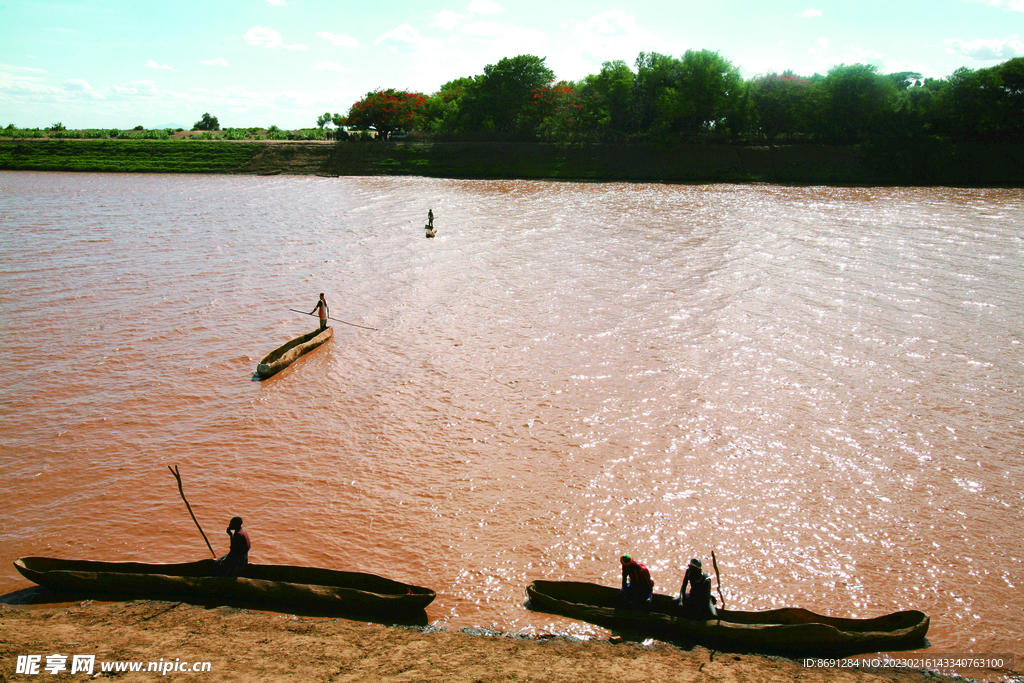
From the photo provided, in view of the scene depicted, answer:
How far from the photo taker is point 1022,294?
78.3 ft

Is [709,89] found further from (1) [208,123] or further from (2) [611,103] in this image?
(1) [208,123]

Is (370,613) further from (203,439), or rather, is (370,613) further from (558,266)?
(558,266)

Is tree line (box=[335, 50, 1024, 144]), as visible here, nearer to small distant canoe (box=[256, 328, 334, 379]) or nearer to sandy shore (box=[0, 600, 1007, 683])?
small distant canoe (box=[256, 328, 334, 379])

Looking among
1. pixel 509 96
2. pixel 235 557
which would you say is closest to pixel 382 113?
pixel 509 96

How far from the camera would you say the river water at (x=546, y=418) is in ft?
35.5

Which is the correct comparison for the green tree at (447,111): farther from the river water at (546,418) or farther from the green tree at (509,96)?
the river water at (546,418)

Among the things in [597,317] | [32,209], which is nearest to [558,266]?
[597,317]

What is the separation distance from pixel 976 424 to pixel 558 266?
58.9 ft

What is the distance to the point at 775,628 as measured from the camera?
845cm

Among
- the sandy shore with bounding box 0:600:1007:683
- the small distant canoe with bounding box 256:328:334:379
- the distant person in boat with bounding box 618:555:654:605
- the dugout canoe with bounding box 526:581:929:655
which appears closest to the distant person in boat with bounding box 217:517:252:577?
the sandy shore with bounding box 0:600:1007:683

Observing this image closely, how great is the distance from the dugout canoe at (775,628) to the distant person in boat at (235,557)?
5.06 meters

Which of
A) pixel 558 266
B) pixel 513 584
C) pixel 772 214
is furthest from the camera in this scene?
pixel 772 214

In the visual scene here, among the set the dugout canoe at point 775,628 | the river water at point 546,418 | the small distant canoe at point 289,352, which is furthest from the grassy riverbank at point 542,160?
the dugout canoe at point 775,628

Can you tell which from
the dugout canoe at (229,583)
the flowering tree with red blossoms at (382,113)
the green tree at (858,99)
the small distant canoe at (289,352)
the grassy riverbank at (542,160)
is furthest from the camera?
the flowering tree with red blossoms at (382,113)
